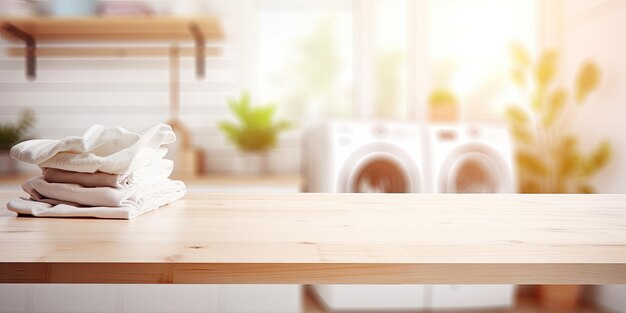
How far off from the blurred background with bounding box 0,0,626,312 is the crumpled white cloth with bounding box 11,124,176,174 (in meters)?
1.55

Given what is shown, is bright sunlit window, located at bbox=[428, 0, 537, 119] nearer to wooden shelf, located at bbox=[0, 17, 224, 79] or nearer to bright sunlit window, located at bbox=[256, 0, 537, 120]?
bright sunlit window, located at bbox=[256, 0, 537, 120]

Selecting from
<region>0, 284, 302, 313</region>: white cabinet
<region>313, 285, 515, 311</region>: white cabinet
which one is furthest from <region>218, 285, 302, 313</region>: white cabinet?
<region>313, 285, 515, 311</region>: white cabinet

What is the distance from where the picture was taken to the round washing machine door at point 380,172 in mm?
2785

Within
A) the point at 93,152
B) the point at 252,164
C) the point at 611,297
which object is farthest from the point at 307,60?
the point at 93,152

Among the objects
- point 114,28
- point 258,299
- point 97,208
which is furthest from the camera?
point 114,28

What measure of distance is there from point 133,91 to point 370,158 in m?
1.65

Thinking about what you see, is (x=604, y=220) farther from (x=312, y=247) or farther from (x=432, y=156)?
(x=432, y=156)

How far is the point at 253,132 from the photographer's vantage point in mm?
2996

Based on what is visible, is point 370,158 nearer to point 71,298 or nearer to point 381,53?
point 381,53

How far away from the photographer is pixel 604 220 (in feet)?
2.67

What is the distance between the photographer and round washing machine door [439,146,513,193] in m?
2.87

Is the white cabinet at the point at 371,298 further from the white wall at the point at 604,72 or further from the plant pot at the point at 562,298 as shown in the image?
the white wall at the point at 604,72

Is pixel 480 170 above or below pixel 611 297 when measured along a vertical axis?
above

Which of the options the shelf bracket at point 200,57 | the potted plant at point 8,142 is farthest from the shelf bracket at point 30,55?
the shelf bracket at point 200,57
